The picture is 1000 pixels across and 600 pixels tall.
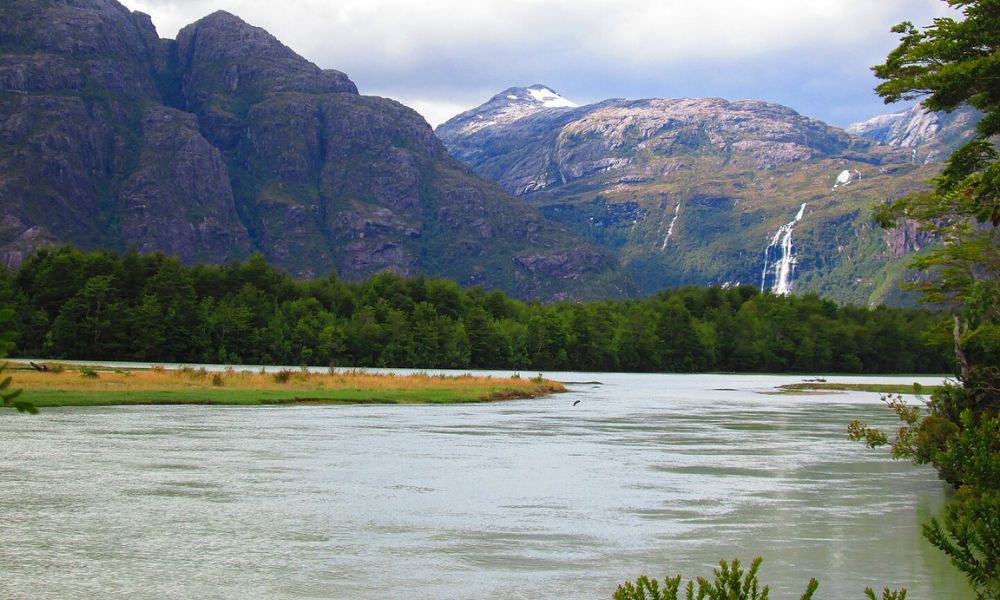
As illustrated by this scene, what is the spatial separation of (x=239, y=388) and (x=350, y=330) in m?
86.5

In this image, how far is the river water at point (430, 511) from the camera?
1817 cm

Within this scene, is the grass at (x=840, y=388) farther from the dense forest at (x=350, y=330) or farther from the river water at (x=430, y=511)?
the river water at (x=430, y=511)

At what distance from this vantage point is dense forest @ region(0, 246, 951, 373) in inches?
5123

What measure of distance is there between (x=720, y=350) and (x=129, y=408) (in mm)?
156128

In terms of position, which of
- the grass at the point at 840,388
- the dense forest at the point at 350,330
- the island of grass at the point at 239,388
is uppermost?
the dense forest at the point at 350,330

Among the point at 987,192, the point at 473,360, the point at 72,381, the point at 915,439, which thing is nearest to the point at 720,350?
the point at 473,360

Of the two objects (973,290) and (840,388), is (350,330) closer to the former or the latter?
(840,388)

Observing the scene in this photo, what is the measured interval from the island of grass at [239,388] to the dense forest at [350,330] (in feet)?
175

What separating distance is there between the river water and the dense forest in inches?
3368

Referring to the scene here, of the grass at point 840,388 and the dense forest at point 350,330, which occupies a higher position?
the dense forest at point 350,330

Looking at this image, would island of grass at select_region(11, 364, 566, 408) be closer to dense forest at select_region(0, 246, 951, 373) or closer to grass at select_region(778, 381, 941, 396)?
grass at select_region(778, 381, 941, 396)

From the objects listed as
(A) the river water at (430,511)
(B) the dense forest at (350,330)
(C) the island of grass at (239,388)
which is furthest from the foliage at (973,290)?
(B) the dense forest at (350,330)

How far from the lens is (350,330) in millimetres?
158000

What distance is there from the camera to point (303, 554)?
20.0 metres
